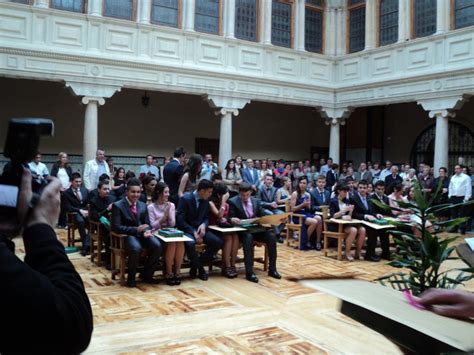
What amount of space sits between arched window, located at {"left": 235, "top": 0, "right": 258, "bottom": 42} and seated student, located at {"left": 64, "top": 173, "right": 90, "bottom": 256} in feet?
25.8

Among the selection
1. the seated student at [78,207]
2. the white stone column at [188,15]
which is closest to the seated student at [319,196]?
the seated student at [78,207]

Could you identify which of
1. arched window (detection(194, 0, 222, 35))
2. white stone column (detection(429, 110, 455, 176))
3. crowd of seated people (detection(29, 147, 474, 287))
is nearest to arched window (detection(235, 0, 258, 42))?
arched window (detection(194, 0, 222, 35))

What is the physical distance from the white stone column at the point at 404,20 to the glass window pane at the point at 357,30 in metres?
1.48

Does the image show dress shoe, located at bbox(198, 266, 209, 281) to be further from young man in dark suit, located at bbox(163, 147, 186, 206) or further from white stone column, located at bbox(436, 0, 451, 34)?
white stone column, located at bbox(436, 0, 451, 34)

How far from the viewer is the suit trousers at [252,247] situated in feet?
21.2

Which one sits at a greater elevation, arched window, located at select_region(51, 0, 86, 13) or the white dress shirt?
arched window, located at select_region(51, 0, 86, 13)

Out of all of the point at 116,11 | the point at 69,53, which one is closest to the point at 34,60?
the point at 69,53

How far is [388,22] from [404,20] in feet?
2.46

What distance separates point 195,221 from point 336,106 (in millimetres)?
10435

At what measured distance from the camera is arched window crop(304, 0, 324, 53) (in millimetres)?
15938

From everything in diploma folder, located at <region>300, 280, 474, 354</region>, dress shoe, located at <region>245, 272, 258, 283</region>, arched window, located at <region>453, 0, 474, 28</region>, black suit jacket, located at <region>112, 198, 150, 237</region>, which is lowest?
dress shoe, located at <region>245, 272, 258, 283</region>

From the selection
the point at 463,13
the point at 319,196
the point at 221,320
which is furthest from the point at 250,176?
the point at 221,320

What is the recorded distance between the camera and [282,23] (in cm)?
1546

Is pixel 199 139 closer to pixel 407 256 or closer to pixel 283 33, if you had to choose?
pixel 283 33
